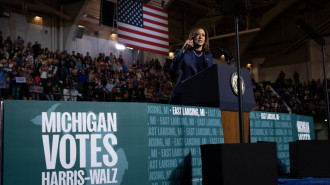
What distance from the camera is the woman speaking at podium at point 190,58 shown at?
5203mm

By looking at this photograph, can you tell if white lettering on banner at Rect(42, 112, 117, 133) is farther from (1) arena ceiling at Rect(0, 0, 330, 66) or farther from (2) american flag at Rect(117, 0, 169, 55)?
(1) arena ceiling at Rect(0, 0, 330, 66)

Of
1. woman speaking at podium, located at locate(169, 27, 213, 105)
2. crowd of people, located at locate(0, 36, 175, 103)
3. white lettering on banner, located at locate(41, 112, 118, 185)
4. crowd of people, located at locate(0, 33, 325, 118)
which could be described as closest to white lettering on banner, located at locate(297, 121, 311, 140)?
woman speaking at podium, located at locate(169, 27, 213, 105)

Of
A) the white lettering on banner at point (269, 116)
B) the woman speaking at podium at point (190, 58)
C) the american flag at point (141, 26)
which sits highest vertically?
the american flag at point (141, 26)

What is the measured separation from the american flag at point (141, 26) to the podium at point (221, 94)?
7146mm

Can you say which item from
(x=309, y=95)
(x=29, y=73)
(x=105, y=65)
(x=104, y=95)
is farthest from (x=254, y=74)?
(x=29, y=73)

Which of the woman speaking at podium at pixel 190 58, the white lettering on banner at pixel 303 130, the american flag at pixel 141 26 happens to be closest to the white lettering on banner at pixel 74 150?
the woman speaking at podium at pixel 190 58

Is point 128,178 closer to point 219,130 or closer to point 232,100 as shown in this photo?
point 219,130

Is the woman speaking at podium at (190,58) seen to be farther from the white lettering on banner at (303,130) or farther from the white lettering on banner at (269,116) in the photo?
the white lettering on banner at (303,130)

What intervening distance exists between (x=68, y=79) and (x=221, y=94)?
8675 mm

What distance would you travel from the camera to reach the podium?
445 centimetres

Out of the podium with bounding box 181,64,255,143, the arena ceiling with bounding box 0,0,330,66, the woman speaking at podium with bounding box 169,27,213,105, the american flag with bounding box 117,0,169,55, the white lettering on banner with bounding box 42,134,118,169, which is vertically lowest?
the white lettering on banner with bounding box 42,134,118,169

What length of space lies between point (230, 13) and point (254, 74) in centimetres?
2755

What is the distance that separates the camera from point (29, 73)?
11.3 meters

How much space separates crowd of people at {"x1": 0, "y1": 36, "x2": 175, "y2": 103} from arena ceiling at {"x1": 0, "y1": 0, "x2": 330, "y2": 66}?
621 cm
